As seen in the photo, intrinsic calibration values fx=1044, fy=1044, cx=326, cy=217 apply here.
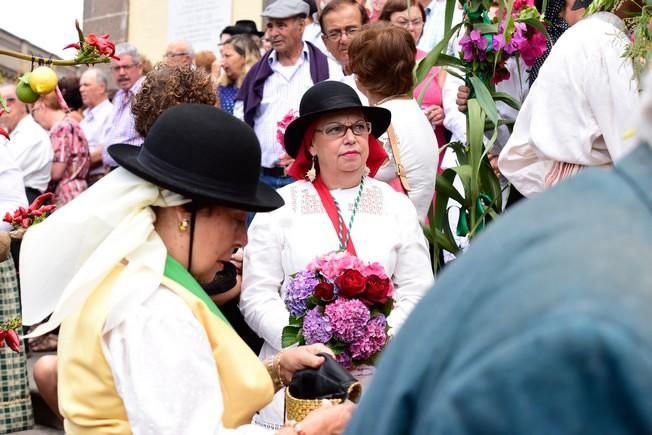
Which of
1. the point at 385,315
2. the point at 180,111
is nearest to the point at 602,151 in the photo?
the point at 385,315

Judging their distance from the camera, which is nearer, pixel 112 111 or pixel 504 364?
pixel 504 364

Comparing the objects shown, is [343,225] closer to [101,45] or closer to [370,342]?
[370,342]

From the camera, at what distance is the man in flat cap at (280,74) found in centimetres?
671

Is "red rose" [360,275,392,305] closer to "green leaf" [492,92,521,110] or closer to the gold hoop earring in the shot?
the gold hoop earring

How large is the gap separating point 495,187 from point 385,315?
5.53 ft

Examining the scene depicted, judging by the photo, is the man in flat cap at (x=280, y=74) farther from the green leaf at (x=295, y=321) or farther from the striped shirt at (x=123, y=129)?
the green leaf at (x=295, y=321)

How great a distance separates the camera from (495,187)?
529 cm

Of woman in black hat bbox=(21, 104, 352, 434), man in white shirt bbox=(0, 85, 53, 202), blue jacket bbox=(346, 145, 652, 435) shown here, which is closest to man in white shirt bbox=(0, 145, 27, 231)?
man in white shirt bbox=(0, 85, 53, 202)

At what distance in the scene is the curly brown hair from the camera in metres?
4.20

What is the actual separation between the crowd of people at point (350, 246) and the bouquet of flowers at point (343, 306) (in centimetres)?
16

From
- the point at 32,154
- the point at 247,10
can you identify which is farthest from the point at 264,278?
the point at 247,10

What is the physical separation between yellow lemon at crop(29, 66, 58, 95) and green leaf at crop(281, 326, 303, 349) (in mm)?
1299

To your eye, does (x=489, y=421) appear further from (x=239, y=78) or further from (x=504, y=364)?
(x=239, y=78)

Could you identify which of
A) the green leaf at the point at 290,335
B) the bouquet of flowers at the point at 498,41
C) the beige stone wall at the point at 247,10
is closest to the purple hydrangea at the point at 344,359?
the green leaf at the point at 290,335
